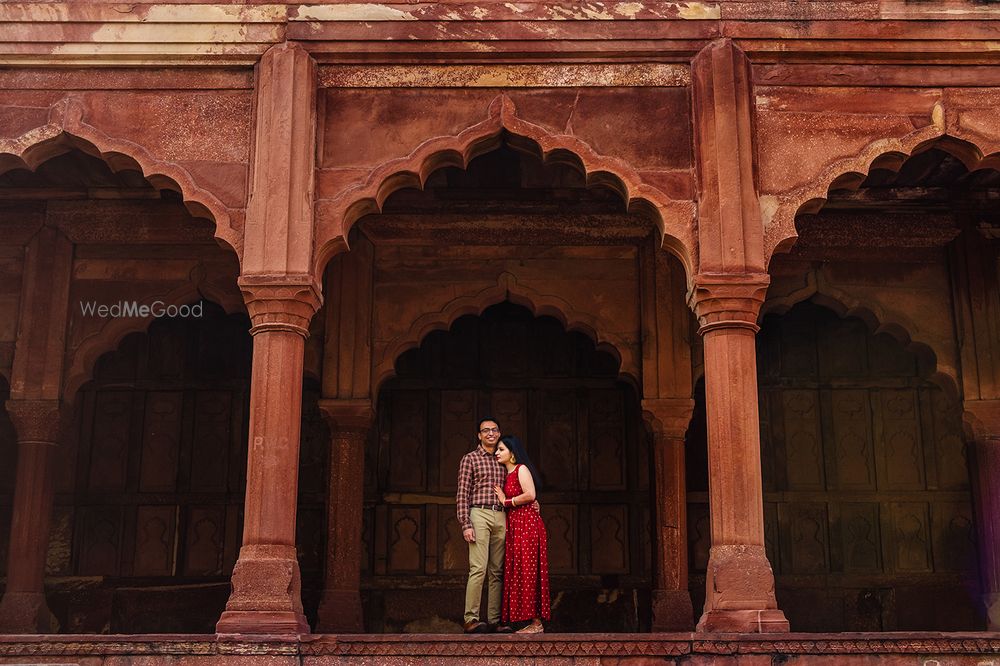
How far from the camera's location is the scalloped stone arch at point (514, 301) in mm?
12078

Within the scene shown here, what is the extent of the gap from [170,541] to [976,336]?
7.97 metres

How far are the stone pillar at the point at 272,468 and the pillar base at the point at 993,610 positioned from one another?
6.20 m

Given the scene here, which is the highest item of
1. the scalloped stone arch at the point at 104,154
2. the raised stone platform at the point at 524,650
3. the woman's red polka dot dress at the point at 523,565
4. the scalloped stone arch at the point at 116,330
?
the scalloped stone arch at the point at 104,154

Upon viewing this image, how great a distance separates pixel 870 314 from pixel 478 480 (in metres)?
4.67

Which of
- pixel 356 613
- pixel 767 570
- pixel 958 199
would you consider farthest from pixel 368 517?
pixel 958 199

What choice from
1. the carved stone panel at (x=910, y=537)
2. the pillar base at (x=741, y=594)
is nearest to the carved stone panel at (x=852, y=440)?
the carved stone panel at (x=910, y=537)

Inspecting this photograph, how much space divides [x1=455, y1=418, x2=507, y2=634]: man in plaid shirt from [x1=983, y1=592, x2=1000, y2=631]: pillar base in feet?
15.1

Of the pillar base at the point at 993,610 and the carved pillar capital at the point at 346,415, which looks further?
the carved pillar capital at the point at 346,415

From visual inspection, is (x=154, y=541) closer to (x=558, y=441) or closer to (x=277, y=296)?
(x=558, y=441)

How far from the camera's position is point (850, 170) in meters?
9.36

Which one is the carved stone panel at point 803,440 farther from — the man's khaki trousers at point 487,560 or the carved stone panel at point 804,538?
the man's khaki trousers at point 487,560

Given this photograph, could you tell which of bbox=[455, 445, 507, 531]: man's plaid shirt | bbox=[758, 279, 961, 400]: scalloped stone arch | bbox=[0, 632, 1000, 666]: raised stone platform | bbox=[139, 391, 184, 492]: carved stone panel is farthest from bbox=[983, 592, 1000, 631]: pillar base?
bbox=[139, 391, 184, 492]: carved stone panel

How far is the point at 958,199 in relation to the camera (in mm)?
12047

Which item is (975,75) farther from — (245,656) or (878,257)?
(245,656)
